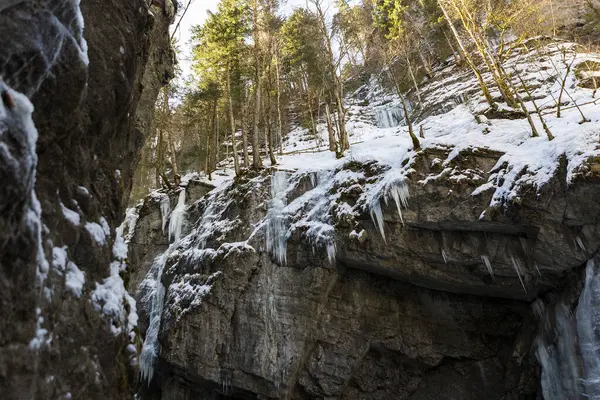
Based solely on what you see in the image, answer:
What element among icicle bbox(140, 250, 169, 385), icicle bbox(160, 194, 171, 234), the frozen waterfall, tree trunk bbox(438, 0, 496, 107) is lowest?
icicle bbox(140, 250, 169, 385)

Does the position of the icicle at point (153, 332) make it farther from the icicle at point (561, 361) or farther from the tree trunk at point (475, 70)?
the tree trunk at point (475, 70)

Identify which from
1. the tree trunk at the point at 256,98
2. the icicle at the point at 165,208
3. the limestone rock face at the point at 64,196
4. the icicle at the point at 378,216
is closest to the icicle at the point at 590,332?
the icicle at the point at 378,216

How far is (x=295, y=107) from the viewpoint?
31.2m

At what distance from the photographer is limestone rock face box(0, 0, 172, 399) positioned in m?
3.24

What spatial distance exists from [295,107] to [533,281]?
82.6 ft

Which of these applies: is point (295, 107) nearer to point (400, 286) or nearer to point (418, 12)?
point (418, 12)

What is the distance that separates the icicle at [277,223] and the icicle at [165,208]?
245 inches

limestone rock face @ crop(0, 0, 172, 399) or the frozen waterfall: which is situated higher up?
the frozen waterfall

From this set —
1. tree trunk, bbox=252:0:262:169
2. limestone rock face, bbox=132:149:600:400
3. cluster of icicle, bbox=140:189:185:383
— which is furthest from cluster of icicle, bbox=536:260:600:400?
cluster of icicle, bbox=140:189:185:383

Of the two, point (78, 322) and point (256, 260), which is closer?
point (78, 322)

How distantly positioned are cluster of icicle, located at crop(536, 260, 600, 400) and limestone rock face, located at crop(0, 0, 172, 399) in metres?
8.29

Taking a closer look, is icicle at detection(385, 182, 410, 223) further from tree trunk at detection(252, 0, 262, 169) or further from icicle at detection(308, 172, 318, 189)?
tree trunk at detection(252, 0, 262, 169)

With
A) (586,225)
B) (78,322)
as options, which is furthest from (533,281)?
(78,322)

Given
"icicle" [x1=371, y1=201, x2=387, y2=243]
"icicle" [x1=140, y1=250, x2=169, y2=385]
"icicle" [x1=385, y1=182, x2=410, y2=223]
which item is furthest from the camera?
"icicle" [x1=140, y1=250, x2=169, y2=385]
